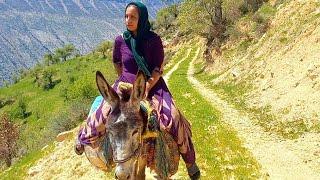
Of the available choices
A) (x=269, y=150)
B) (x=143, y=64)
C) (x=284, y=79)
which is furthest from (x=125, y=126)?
(x=284, y=79)

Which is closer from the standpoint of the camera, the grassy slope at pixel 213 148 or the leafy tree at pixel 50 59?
the grassy slope at pixel 213 148

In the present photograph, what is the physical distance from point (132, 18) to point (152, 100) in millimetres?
1364

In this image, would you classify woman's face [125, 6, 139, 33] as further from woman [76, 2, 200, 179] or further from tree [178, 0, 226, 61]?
tree [178, 0, 226, 61]

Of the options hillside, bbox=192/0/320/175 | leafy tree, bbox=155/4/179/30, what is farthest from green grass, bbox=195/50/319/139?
leafy tree, bbox=155/4/179/30

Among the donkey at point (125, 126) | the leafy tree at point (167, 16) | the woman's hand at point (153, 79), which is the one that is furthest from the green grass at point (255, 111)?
the leafy tree at point (167, 16)

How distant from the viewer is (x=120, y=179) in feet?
20.1

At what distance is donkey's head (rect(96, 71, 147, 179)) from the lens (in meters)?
6.06

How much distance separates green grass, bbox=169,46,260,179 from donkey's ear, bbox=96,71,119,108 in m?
9.10

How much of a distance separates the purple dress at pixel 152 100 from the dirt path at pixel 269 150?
8.09 metres

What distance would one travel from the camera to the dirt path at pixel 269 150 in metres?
15.4

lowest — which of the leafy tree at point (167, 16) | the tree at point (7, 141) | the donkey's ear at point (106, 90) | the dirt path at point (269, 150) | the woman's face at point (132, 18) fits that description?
the leafy tree at point (167, 16)

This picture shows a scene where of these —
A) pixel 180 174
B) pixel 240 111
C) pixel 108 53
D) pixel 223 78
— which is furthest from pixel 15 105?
pixel 180 174

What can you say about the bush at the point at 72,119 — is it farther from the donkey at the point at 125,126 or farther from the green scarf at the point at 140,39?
the donkey at the point at 125,126

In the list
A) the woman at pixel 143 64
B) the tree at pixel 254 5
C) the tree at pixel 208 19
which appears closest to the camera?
the woman at pixel 143 64
